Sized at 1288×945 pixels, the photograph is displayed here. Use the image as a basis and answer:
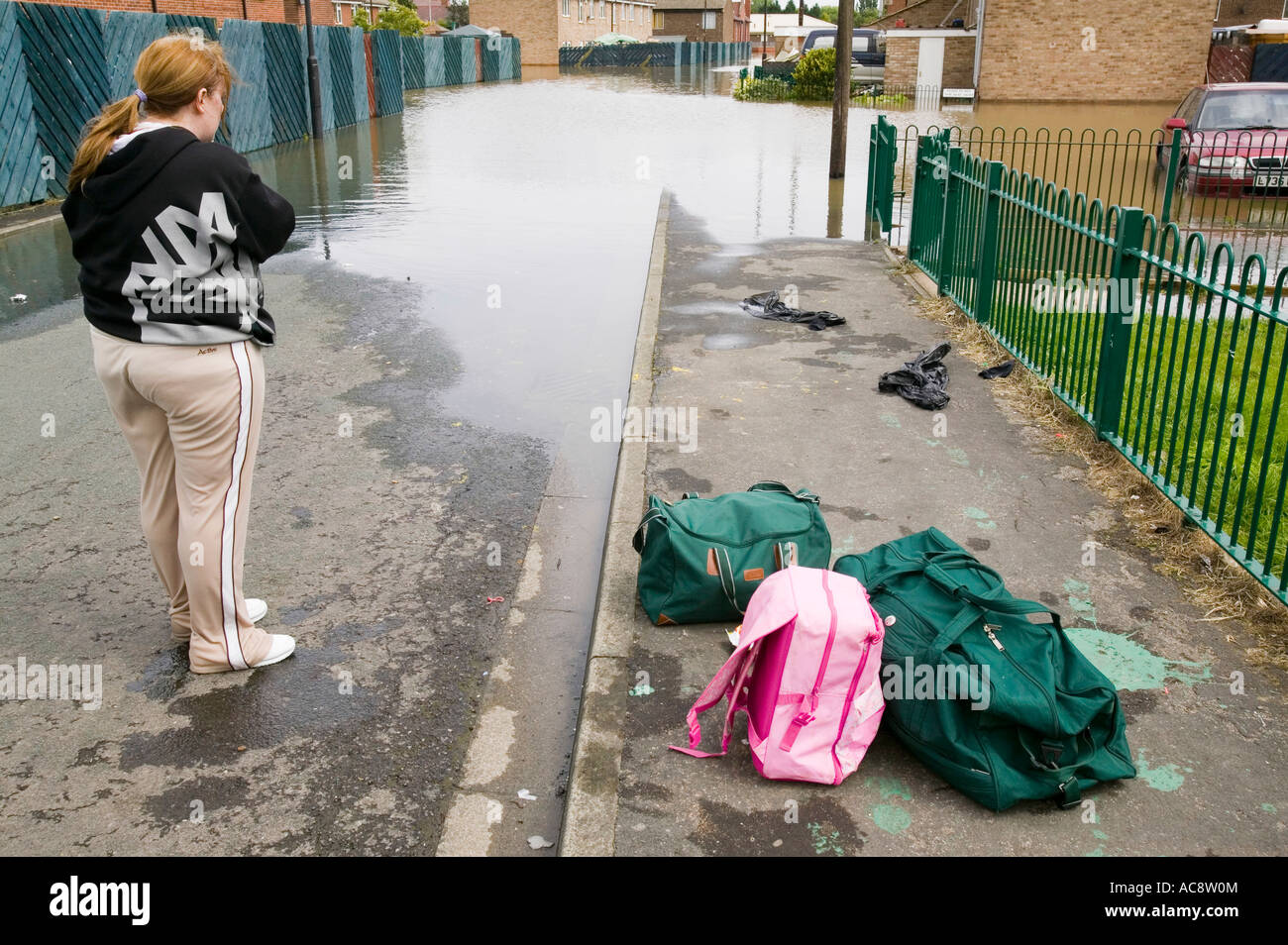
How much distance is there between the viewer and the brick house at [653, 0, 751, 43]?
324 ft

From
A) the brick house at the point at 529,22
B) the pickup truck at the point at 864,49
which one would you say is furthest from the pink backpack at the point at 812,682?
the brick house at the point at 529,22

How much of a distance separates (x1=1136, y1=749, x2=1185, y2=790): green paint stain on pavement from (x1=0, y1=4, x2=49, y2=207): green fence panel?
1495 cm

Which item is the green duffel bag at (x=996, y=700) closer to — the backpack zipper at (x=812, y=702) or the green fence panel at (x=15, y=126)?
the backpack zipper at (x=812, y=702)

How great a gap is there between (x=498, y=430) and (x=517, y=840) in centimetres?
374

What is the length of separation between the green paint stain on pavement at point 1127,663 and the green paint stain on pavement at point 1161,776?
1.32 feet

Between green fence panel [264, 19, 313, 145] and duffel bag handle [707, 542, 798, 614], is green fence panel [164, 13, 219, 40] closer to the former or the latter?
green fence panel [264, 19, 313, 145]

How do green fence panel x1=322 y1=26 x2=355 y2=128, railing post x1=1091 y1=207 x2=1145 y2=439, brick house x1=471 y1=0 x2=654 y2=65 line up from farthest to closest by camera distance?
brick house x1=471 y1=0 x2=654 y2=65
green fence panel x1=322 y1=26 x2=355 y2=128
railing post x1=1091 y1=207 x2=1145 y2=439

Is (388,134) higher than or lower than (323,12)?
lower

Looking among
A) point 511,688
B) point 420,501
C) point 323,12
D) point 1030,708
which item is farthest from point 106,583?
point 323,12

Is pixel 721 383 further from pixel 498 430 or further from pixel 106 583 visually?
pixel 106 583

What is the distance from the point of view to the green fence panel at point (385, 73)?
3058 centimetres

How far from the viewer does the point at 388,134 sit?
25500 mm

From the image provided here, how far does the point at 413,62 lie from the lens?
41531 mm

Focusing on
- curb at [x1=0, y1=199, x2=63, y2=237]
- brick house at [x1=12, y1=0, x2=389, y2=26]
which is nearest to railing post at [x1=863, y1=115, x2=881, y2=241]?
curb at [x1=0, y1=199, x2=63, y2=237]
